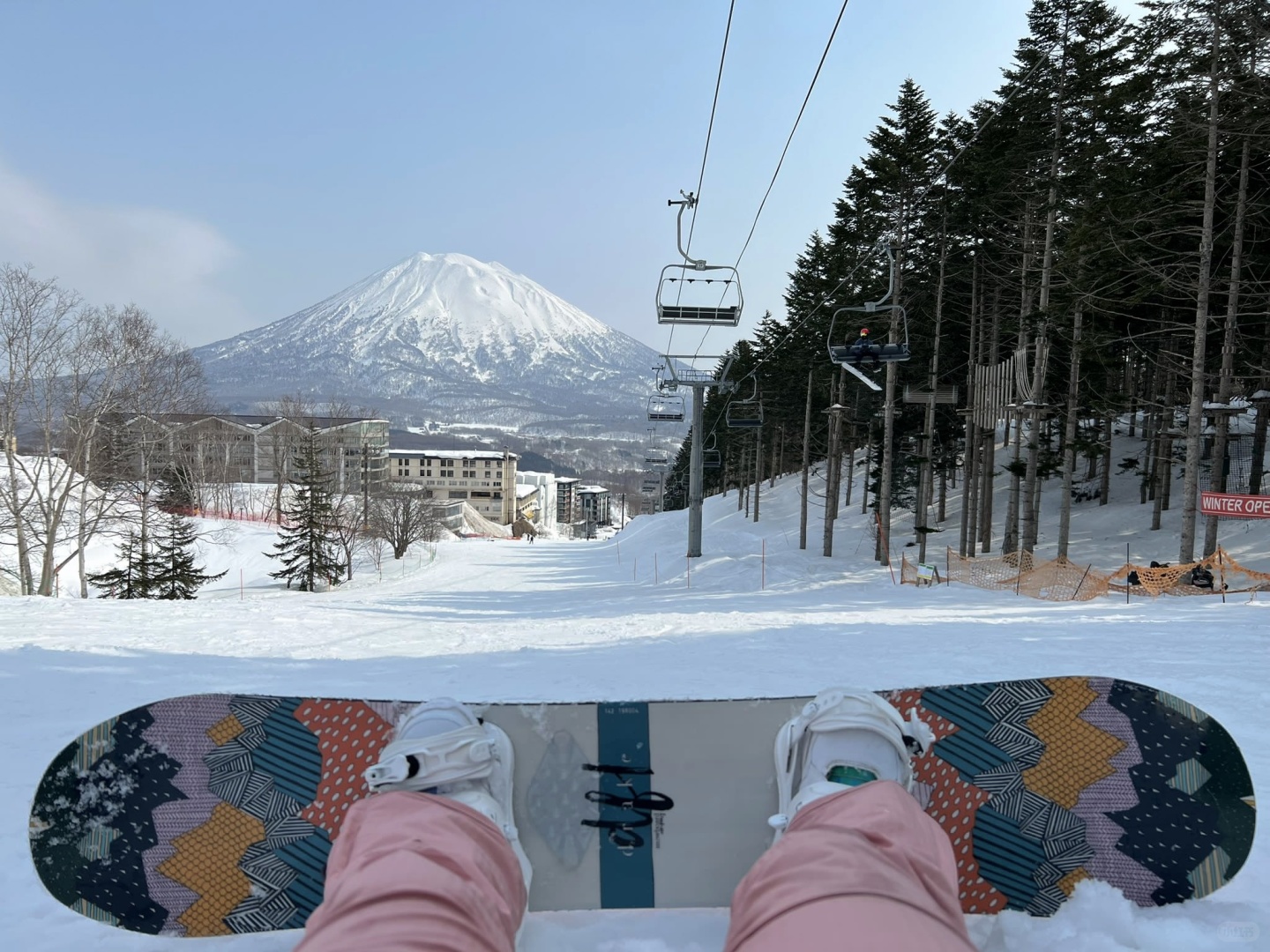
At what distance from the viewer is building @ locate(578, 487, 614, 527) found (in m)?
119

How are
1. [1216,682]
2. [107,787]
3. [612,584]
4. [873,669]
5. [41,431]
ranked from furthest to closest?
1. [612,584]
2. [41,431]
3. [873,669]
4. [1216,682]
5. [107,787]

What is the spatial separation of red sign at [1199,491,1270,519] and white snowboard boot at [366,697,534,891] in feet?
41.3

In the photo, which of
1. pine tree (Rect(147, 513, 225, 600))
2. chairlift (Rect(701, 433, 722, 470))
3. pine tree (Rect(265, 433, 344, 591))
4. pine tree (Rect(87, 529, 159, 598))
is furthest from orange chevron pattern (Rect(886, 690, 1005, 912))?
pine tree (Rect(265, 433, 344, 591))

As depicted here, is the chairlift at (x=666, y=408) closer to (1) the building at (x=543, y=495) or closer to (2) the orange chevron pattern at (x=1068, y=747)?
(2) the orange chevron pattern at (x=1068, y=747)

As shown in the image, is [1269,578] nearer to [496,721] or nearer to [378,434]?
[496,721]

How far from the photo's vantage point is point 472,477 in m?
116

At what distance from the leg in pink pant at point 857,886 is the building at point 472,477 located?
4456 inches

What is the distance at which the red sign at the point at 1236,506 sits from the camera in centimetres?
1069

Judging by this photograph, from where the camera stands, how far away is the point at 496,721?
8.11 feet

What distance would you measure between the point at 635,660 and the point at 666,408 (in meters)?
21.2

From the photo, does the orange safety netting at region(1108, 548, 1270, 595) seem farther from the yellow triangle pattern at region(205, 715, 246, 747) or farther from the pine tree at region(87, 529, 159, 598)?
the pine tree at region(87, 529, 159, 598)

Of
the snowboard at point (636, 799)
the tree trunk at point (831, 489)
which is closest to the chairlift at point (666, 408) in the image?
the tree trunk at point (831, 489)

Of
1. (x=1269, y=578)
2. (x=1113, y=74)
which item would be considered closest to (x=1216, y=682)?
(x=1269, y=578)

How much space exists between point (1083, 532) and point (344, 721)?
23.4 meters
